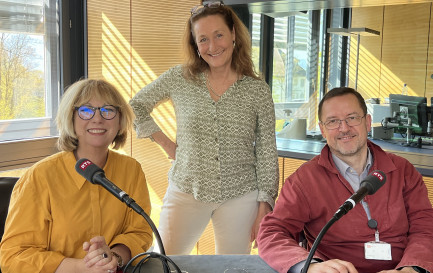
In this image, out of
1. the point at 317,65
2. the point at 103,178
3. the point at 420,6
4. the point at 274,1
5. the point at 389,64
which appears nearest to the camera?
the point at 103,178

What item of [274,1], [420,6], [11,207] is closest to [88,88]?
[11,207]

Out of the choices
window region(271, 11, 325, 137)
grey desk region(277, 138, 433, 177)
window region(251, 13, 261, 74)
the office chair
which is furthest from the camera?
window region(271, 11, 325, 137)

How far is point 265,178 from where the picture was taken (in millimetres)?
2207

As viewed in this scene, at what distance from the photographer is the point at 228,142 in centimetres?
218

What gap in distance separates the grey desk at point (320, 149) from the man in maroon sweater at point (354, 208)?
50.7 inches

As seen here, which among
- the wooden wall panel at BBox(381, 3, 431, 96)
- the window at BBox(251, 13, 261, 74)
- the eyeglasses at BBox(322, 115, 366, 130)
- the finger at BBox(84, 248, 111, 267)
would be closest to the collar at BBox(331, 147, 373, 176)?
the eyeglasses at BBox(322, 115, 366, 130)

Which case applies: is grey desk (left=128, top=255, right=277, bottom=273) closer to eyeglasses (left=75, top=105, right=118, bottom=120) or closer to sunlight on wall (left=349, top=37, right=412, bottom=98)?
eyeglasses (left=75, top=105, right=118, bottom=120)

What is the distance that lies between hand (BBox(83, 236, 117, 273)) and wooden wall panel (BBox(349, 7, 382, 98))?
3.54 m

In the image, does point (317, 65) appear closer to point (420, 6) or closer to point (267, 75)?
point (267, 75)

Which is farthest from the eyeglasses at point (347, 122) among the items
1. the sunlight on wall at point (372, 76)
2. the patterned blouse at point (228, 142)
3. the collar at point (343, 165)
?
the sunlight on wall at point (372, 76)

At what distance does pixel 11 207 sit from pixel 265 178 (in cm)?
109

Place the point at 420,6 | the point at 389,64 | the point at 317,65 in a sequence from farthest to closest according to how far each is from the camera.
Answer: the point at 389,64
the point at 420,6
the point at 317,65

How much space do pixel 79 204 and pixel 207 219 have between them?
0.82 m

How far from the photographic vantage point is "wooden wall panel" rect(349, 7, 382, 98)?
4574 millimetres
